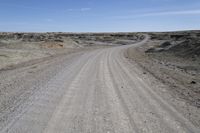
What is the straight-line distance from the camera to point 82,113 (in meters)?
7.82

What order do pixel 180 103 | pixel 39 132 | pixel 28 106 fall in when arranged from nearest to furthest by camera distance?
pixel 39 132
pixel 28 106
pixel 180 103

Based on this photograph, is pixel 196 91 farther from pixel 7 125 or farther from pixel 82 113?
pixel 7 125

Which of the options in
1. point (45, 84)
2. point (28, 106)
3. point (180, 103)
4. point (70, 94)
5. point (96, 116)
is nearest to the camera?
point (96, 116)

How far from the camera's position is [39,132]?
6.24 m

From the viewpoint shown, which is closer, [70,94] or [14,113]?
[14,113]

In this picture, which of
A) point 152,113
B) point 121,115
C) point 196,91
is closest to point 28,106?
point 121,115

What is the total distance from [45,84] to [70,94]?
104 inches

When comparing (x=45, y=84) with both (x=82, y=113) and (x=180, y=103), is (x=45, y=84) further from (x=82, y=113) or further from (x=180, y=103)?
(x=180, y=103)

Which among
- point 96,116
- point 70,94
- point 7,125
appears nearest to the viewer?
point 7,125

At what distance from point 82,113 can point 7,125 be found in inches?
84.6

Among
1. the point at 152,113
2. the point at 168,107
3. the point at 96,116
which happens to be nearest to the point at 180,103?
the point at 168,107

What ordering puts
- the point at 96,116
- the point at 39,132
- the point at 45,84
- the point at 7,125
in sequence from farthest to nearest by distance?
the point at 45,84, the point at 96,116, the point at 7,125, the point at 39,132

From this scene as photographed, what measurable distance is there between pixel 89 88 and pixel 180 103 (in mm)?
4101

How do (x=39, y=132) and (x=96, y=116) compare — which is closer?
(x=39, y=132)
